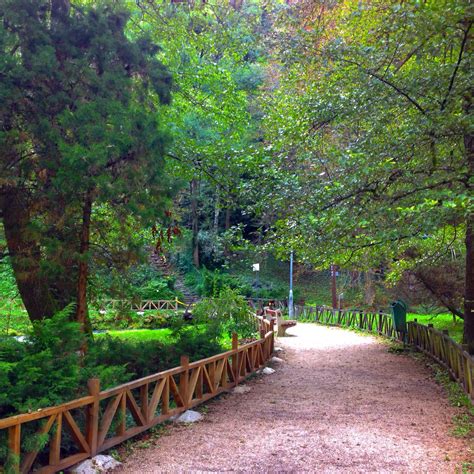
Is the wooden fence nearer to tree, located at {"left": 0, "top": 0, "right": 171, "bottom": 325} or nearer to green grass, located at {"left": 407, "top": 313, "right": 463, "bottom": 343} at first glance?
green grass, located at {"left": 407, "top": 313, "right": 463, "bottom": 343}

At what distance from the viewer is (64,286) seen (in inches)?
319

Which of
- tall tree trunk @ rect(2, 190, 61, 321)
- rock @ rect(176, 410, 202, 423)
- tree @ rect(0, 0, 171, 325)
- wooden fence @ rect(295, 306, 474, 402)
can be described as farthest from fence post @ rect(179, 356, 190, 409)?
wooden fence @ rect(295, 306, 474, 402)

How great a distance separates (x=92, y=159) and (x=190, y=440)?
3.57m

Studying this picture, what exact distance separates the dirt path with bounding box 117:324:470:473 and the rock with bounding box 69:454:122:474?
15 cm

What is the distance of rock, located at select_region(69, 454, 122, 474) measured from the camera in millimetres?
4727

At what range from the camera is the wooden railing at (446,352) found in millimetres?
8273

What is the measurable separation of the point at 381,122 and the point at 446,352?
536 cm

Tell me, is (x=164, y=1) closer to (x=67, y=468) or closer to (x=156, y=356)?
(x=156, y=356)

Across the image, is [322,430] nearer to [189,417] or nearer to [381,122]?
[189,417]

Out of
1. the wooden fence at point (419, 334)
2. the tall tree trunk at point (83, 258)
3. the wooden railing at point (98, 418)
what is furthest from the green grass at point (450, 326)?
the tall tree trunk at point (83, 258)

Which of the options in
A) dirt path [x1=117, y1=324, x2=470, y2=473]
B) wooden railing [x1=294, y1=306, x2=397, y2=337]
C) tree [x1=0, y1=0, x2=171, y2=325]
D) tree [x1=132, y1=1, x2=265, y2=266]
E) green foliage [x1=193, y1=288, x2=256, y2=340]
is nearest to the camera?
dirt path [x1=117, y1=324, x2=470, y2=473]

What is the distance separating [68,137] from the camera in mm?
6594

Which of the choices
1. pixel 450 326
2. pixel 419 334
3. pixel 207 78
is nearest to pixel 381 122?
pixel 207 78

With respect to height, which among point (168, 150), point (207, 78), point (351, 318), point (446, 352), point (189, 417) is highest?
point (207, 78)
